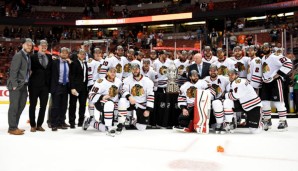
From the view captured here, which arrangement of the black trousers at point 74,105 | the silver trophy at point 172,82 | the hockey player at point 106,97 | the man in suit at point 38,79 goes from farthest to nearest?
the silver trophy at point 172,82 → the black trousers at point 74,105 → the man in suit at point 38,79 → the hockey player at point 106,97

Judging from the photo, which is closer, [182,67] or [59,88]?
[59,88]

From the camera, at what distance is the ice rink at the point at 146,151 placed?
2922mm

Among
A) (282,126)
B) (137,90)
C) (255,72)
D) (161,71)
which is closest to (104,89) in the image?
(137,90)

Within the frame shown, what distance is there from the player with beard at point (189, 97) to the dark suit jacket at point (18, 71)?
2.57m

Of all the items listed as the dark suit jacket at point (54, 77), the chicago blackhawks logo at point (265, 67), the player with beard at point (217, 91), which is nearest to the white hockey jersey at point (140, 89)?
the player with beard at point (217, 91)

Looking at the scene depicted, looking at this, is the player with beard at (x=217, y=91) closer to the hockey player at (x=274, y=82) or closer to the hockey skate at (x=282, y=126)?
the hockey player at (x=274, y=82)

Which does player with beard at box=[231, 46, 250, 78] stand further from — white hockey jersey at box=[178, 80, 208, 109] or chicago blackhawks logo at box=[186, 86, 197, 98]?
chicago blackhawks logo at box=[186, 86, 197, 98]

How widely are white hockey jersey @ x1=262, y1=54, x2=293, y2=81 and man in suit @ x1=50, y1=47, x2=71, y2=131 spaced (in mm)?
3515

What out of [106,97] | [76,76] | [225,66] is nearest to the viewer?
[106,97]

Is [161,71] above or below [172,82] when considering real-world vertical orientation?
above

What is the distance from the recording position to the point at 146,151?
3.57 m

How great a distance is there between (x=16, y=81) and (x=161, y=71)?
111 inches

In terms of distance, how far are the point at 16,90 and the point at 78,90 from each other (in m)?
1.11

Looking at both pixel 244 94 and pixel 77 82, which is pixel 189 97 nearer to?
pixel 244 94
